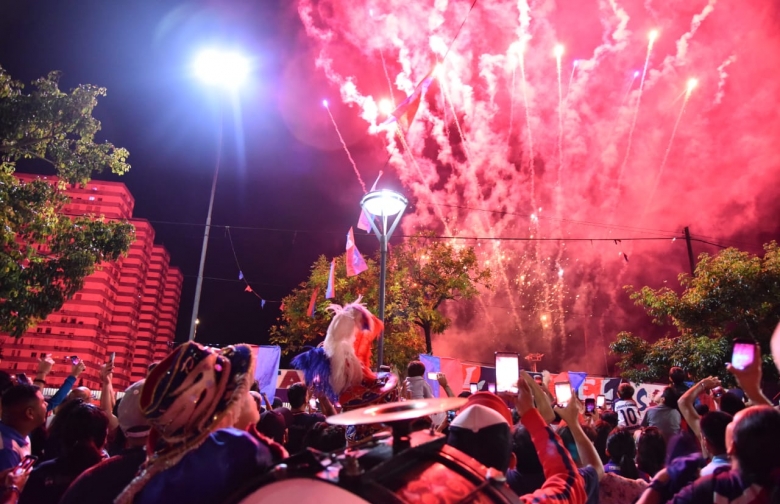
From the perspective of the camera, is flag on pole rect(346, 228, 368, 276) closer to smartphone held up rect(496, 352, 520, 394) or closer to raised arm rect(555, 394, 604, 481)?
smartphone held up rect(496, 352, 520, 394)

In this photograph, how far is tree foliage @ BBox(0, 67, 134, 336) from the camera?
9312 millimetres

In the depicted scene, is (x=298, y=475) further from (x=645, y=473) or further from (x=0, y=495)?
(x=645, y=473)

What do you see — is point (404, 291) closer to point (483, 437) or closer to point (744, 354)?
point (744, 354)

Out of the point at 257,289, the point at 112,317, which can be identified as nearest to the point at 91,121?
the point at 257,289

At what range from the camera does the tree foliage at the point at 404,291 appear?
80.5 ft

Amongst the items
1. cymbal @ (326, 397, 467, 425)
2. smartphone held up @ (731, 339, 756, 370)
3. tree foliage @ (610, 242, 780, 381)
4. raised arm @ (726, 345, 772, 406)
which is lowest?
cymbal @ (326, 397, 467, 425)

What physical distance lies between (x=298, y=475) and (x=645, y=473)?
3334 millimetres

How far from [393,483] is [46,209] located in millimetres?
10943

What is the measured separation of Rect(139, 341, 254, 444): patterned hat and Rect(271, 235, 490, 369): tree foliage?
21954 mm

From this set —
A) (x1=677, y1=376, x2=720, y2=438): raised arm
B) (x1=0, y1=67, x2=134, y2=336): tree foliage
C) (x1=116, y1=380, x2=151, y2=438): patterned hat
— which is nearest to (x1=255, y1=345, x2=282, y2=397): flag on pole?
(x1=0, y1=67, x2=134, y2=336): tree foliage

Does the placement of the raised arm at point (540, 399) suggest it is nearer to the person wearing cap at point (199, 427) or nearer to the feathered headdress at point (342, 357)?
the person wearing cap at point (199, 427)

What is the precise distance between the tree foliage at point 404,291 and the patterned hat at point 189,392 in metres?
22.0

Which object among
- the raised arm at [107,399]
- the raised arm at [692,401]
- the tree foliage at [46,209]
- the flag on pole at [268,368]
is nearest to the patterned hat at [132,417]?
the raised arm at [107,399]

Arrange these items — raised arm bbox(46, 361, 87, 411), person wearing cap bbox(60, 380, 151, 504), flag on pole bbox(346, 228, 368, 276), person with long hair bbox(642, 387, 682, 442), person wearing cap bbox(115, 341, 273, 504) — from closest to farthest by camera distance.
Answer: person wearing cap bbox(115, 341, 273, 504)
person wearing cap bbox(60, 380, 151, 504)
raised arm bbox(46, 361, 87, 411)
person with long hair bbox(642, 387, 682, 442)
flag on pole bbox(346, 228, 368, 276)
